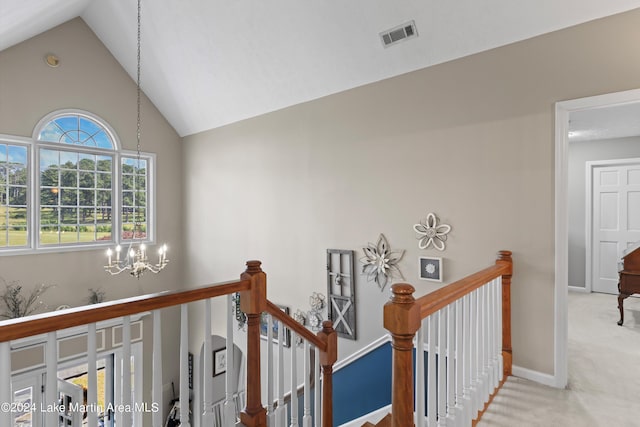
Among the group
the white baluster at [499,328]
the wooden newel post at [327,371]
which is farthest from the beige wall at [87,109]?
the white baluster at [499,328]

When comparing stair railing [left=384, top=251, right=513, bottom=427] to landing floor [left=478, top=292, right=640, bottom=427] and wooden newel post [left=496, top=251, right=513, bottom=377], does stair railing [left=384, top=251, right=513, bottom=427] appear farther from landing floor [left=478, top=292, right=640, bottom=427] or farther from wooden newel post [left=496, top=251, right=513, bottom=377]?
landing floor [left=478, top=292, right=640, bottom=427]

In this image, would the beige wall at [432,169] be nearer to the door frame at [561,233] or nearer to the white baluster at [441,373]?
the door frame at [561,233]

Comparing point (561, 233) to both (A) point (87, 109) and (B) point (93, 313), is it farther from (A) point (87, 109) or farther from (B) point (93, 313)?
(A) point (87, 109)

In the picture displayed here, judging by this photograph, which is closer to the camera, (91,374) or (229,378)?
(91,374)

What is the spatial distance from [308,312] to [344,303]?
620 millimetres

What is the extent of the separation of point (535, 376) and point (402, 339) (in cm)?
191

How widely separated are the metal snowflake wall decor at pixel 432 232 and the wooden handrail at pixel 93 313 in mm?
2039

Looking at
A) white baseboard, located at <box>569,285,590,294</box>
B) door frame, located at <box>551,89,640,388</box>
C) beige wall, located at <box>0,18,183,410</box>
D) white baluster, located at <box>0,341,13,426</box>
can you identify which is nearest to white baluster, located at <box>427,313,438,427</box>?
white baluster, located at <box>0,341,13,426</box>

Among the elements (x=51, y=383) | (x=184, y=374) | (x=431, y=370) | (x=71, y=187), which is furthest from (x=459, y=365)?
(x=71, y=187)

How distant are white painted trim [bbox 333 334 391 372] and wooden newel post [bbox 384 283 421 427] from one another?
199cm

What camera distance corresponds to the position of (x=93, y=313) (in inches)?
48.0

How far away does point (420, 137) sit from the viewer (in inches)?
127

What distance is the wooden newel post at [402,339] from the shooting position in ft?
4.23

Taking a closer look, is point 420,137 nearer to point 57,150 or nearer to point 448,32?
point 448,32
